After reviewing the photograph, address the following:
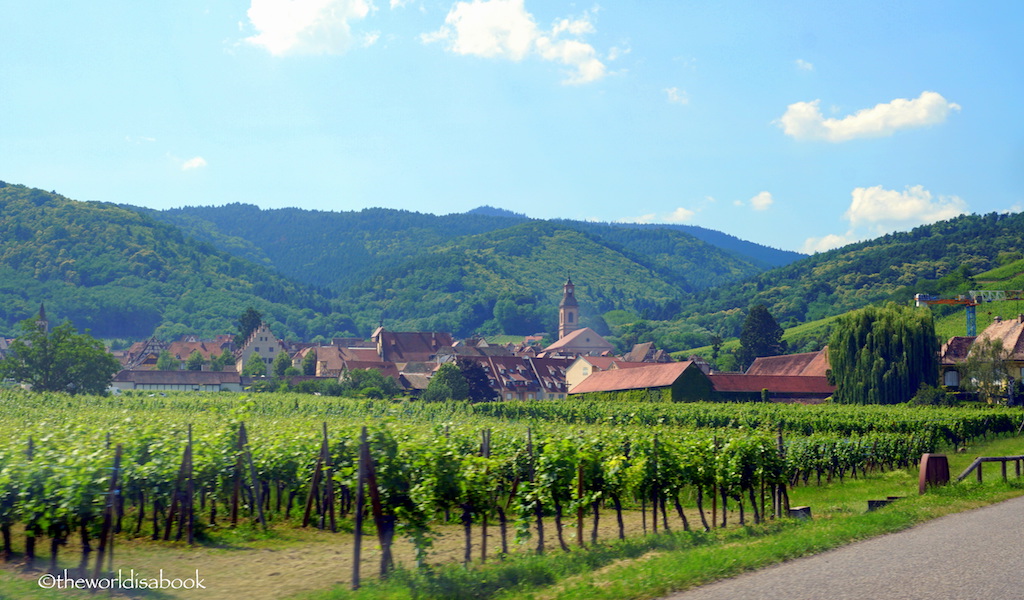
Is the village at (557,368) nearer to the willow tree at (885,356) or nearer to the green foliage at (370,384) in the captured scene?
the green foliage at (370,384)

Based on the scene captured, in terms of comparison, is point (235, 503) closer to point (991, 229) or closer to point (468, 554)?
point (468, 554)

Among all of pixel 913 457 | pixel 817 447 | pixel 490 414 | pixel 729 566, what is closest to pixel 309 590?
pixel 729 566

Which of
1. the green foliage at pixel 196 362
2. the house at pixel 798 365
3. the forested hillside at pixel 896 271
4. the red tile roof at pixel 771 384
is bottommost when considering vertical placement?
the red tile roof at pixel 771 384

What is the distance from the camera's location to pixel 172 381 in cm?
11131

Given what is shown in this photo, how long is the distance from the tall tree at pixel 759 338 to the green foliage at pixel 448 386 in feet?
185

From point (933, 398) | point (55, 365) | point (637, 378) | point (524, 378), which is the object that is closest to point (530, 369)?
point (524, 378)

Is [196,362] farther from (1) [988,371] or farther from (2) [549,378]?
(1) [988,371]

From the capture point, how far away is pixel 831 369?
2862 inches

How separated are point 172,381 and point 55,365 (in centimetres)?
3280

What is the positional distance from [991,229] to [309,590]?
215m

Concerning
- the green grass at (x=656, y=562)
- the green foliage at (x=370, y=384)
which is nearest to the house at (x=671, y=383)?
the green foliage at (x=370, y=384)

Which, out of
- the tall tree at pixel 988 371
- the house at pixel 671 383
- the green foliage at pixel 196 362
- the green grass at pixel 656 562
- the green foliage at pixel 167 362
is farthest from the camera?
the green foliage at pixel 167 362

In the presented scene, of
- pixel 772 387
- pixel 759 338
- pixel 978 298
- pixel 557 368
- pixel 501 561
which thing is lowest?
pixel 501 561

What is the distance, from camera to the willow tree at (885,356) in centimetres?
6744
